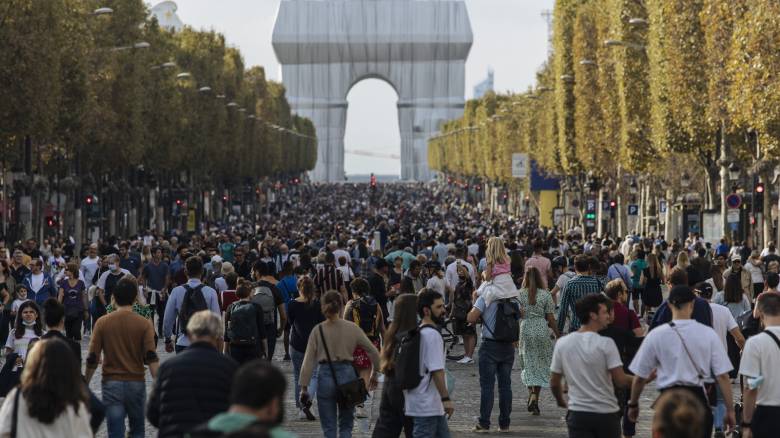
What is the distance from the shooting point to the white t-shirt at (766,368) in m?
11.8

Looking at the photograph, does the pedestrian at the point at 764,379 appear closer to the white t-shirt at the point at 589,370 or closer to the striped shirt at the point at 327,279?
the white t-shirt at the point at 589,370

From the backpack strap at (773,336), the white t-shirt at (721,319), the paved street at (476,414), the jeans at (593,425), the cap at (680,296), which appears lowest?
the paved street at (476,414)

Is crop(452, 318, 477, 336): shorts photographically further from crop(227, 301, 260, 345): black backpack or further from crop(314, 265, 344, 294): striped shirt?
crop(227, 301, 260, 345): black backpack

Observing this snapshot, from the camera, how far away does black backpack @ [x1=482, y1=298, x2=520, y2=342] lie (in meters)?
17.1

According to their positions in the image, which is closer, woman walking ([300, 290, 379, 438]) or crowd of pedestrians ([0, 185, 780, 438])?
crowd of pedestrians ([0, 185, 780, 438])

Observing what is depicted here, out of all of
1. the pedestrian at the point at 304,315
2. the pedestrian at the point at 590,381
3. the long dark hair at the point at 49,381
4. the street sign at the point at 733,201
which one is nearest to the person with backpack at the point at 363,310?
the pedestrian at the point at 304,315

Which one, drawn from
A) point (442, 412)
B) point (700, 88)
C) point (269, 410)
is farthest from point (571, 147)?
point (269, 410)

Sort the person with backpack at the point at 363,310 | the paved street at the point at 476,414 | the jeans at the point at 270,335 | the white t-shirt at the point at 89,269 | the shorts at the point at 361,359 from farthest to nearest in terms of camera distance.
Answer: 1. the white t-shirt at the point at 89,269
2. the jeans at the point at 270,335
3. the person with backpack at the point at 363,310
4. the paved street at the point at 476,414
5. the shorts at the point at 361,359

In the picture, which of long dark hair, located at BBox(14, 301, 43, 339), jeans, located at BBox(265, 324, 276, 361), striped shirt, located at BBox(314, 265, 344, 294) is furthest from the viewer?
striped shirt, located at BBox(314, 265, 344, 294)

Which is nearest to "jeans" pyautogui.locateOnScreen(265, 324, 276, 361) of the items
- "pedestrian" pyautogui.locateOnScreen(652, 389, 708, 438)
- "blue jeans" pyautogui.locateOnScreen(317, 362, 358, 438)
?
"blue jeans" pyautogui.locateOnScreen(317, 362, 358, 438)

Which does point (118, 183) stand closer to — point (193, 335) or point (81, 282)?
point (81, 282)

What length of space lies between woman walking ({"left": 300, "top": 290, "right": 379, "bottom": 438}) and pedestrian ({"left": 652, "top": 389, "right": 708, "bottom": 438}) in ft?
21.7

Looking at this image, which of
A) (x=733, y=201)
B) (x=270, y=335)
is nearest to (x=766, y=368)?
(x=270, y=335)

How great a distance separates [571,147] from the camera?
7212cm
